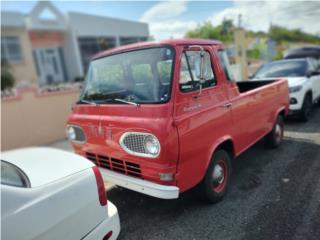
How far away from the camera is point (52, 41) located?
20.0 meters

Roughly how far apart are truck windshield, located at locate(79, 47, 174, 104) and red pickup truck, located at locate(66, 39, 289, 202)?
0.5 inches

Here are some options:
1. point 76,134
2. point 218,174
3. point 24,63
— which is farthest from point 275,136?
point 24,63

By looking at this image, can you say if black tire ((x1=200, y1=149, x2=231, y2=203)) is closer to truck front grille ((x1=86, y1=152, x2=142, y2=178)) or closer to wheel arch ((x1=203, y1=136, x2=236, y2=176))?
wheel arch ((x1=203, y1=136, x2=236, y2=176))

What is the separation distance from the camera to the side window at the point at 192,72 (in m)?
3.11

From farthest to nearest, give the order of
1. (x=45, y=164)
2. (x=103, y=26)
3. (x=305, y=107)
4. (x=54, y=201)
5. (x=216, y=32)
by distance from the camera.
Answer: (x=216, y=32)
(x=103, y=26)
(x=305, y=107)
(x=45, y=164)
(x=54, y=201)

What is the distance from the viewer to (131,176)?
3.09m

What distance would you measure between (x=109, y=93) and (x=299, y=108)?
16.8 ft

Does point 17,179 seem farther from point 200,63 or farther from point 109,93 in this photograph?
point 200,63

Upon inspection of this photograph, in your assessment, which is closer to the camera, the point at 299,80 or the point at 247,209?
the point at 247,209

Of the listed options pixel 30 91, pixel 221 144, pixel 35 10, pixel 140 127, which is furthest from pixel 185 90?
pixel 35 10

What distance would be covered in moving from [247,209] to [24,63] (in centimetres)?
1760

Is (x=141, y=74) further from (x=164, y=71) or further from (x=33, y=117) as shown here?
(x=33, y=117)

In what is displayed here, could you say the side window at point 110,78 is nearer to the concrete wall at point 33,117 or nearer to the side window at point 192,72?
the side window at point 192,72

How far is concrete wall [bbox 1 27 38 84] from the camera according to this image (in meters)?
16.7
